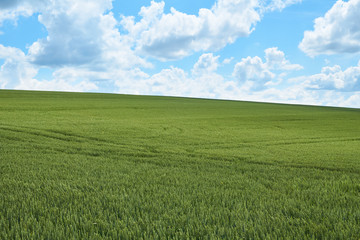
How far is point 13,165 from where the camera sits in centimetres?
822

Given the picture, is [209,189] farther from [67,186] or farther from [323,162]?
[323,162]

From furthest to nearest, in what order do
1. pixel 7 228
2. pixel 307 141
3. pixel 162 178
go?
pixel 307 141, pixel 162 178, pixel 7 228

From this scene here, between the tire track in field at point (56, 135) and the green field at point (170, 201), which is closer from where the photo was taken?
the green field at point (170, 201)

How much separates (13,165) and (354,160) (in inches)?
477

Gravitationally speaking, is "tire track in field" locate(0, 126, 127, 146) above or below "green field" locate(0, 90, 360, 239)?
below

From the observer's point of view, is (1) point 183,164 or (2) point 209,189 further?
(1) point 183,164

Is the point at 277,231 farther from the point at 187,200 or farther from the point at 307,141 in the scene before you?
the point at 307,141

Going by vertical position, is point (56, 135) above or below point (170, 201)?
below

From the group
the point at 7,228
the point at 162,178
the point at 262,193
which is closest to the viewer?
the point at 7,228

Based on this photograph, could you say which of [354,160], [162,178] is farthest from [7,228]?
[354,160]

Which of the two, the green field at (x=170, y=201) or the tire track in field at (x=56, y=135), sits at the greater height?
the green field at (x=170, y=201)

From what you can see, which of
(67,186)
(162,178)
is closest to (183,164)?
(162,178)

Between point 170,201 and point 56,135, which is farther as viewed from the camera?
point 56,135

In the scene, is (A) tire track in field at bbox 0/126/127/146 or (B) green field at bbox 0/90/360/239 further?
(A) tire track in field at bbox 0/126/127/146
